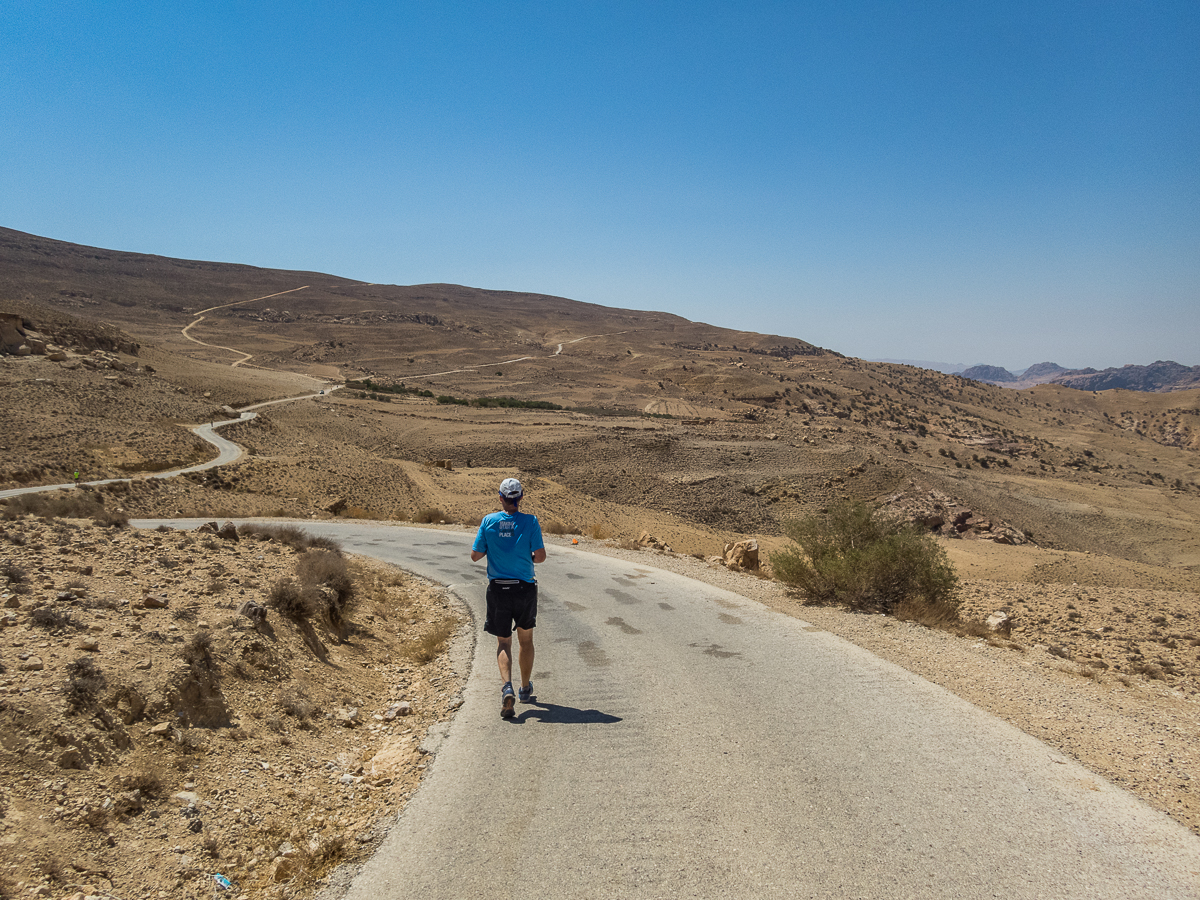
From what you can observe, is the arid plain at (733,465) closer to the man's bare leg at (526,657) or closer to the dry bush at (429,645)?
the man's bare leg at (526,657)

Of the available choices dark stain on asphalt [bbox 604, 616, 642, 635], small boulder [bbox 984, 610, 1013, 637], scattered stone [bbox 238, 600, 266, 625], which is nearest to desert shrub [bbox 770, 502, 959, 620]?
small boulder [bbox 984, 610, 1013, 637]

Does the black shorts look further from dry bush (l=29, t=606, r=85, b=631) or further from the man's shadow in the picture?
dry bush (l=29, t=606, r=85, b=631)

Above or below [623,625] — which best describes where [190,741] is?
above

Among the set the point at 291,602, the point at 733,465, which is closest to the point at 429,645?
the point at 291,602

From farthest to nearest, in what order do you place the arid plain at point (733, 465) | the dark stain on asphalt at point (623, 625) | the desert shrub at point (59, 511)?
the desert shrub at point (59, 511)
the dark stain on asphalt at point (623, 625)
the arid plain at point (733, 465)

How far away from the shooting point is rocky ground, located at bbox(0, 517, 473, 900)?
146 inches

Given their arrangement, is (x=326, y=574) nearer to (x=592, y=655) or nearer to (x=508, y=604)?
(x=592, y=655)

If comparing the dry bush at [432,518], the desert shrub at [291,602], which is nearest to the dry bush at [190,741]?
the desert shrub at [291,602]

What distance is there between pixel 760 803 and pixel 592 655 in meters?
4.01

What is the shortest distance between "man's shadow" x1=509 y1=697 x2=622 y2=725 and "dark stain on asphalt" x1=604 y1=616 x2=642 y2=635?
3.04 m

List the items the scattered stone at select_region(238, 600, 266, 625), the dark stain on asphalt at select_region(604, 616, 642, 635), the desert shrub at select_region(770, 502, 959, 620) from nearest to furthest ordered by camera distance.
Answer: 1. the scattered stone at select_region(238, 600, 266, 625)
2. the dark stain on asphalt at select_region(604, 616, 642, 635)
3. the desert shrub at select_region(770, 502, 959, 620)

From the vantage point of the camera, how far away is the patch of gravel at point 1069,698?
505 centimetres

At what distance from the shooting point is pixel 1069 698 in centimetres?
669

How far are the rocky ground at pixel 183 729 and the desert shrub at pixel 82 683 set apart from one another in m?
0.02
